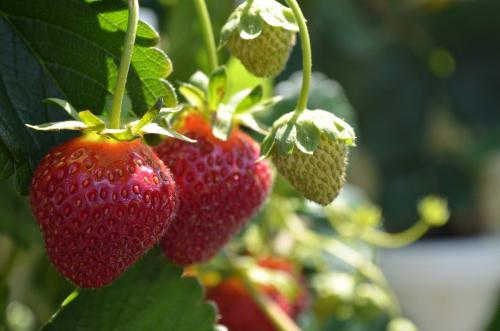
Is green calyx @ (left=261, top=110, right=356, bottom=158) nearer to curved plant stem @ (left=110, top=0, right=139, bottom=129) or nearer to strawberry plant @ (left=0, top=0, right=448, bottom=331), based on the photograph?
strawberry plant @ (left=0, top=0, right=448, bottom=331)

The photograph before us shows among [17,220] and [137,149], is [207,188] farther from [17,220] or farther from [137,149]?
[17,220]

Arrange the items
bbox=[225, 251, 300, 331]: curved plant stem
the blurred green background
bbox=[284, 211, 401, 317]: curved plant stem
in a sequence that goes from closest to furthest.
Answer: bbox=[225, 251, 300, 331]: curved plant stem → bbox=[284, 211, 401, 317]: curved plant stem → the blurred green background

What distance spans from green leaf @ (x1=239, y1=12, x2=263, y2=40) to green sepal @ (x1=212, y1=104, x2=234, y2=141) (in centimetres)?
8

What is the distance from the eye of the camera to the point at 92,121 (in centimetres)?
54

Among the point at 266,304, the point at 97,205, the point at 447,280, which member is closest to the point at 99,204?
the point at 97,205

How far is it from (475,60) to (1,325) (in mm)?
1743

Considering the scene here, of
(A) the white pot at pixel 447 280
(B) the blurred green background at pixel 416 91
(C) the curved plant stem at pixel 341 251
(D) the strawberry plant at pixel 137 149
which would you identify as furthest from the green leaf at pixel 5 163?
(A) the white pot at pixel 447 280

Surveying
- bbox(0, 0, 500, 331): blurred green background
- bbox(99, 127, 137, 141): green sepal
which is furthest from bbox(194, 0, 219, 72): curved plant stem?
bbox(0, 0, 500, 331): blurred green background

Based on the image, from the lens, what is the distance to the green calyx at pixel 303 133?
0.58m

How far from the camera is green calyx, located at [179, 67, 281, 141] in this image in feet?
2.09

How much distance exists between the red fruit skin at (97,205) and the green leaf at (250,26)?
95 mm

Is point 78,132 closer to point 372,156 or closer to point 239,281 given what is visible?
point 239,281

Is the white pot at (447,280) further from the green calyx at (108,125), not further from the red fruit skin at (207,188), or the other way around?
the green calyx at (108,125)

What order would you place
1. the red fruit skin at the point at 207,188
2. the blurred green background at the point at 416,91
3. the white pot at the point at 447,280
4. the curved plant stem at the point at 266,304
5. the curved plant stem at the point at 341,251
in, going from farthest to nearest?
the white pot at the point at 447,280
the blurred green background at the point at 416,91
the curved plant stem at the point at 341,251
the curved plant stem at the point at 266,304
the red fruit skin at the point at 207,188
